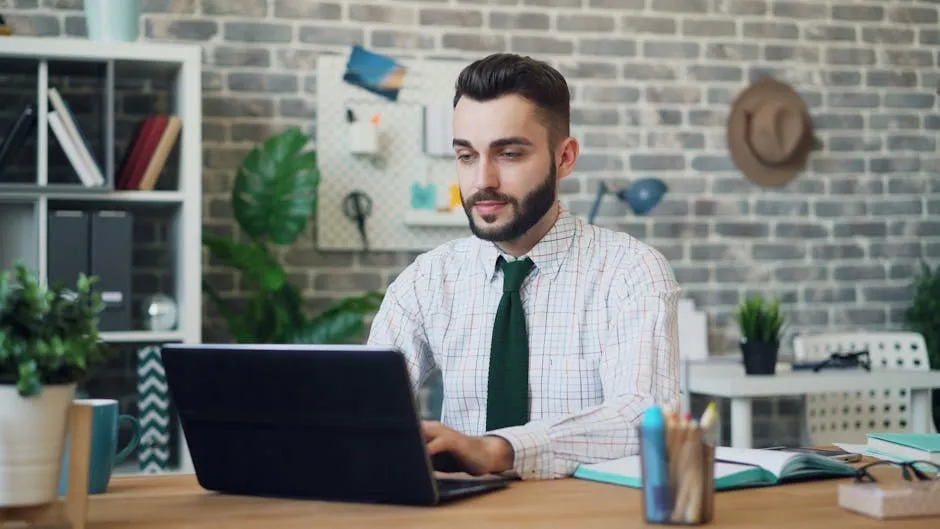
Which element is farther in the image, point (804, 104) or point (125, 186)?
point (804, 104)

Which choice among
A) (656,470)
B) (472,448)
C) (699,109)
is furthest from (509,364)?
(699,109)

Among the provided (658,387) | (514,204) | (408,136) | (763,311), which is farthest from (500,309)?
(408,136)

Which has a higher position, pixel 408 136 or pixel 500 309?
pixel 408 136

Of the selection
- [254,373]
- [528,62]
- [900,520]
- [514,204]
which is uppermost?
[528,62]

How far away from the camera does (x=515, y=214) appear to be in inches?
82.4

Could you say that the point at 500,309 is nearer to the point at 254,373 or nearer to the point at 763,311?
the point at 254,373

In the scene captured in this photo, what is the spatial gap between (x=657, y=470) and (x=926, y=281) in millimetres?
3736

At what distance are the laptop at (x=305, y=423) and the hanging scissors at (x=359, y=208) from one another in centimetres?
267

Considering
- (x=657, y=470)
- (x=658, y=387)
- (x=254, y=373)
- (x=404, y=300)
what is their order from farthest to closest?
(x=404, y=300), (x=658, y=387), (x=254, y=373), (x=657, y=470)

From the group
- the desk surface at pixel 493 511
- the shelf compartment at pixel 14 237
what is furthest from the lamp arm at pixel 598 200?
the desk surface at pixel 493 511

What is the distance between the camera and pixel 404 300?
7.36ft

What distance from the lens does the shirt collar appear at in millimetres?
2160

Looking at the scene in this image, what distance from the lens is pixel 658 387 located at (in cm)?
189

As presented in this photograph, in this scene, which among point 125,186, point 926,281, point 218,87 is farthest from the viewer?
point 926,281
